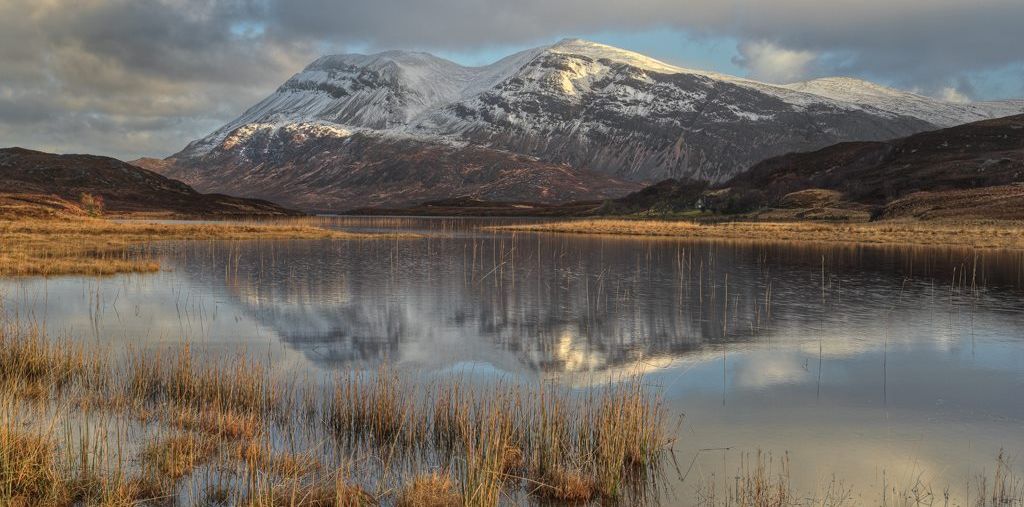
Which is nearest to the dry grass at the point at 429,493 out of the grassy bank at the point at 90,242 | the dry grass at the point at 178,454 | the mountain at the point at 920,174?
the dry grass at the point at 178,454

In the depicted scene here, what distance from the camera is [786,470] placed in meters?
10.5

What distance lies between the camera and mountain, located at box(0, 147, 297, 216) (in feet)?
498

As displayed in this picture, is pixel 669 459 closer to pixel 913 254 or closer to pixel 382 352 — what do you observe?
pixel 382 352

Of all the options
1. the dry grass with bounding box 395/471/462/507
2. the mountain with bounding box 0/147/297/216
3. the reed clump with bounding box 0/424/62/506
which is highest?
the mountain with bounding box 0/147/297/216

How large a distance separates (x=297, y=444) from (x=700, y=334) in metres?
14.3

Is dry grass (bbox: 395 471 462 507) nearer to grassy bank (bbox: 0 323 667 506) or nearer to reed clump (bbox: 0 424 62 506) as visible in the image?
grassy bank (bbox: 0 323 667 506)

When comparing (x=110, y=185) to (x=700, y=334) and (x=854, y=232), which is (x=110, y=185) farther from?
(x=700, y=334)

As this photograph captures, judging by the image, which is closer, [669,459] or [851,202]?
[669,459]

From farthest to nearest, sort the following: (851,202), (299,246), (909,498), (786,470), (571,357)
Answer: (851,202), (299,246), (571,357), (786,470), (909,498)

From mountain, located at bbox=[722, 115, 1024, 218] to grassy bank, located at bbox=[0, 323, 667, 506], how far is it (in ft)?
297

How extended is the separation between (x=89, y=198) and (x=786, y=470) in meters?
149

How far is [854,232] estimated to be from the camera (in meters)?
76.4

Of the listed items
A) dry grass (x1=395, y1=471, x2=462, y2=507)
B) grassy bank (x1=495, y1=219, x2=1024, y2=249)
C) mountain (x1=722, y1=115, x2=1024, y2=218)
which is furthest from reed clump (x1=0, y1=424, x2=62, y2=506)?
mountain (x1=722, y1=115, x2=1024, y2=218)

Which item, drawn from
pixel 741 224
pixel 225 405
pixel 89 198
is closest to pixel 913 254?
pixel 741 224
